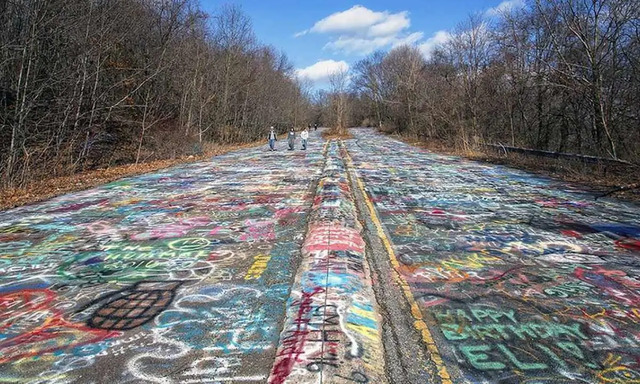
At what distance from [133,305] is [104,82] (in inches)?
714

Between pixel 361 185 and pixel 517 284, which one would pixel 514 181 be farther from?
pixel 517 284

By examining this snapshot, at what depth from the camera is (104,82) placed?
19.3m

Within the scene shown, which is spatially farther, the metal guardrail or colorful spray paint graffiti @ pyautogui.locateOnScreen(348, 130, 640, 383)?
the metal guardrail

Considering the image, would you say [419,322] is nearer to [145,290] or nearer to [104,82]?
[145,290]

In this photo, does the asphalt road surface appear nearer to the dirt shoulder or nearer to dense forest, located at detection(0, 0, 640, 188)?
the dirt shoulder

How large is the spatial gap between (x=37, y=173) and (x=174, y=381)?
14.2m

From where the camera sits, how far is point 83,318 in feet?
12.7

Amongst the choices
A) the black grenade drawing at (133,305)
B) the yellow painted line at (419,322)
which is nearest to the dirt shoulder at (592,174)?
the yellow painted line at (419,322)

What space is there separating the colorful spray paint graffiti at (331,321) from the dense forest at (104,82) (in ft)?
37.5

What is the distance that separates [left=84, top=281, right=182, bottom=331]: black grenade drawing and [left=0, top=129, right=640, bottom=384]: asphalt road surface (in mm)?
24

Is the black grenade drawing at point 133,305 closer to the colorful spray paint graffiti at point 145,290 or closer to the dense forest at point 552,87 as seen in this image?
the colorful spray paint graffiti at point 145,290

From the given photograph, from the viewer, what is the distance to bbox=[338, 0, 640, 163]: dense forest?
15.1 metres

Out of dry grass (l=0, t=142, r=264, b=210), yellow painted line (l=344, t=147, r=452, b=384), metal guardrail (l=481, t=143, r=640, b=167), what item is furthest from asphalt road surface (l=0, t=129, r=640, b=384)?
metal guardrail (l=481, t=143, r=640, b=167)

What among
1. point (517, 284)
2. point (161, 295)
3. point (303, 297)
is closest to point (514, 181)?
point (517, 284)
